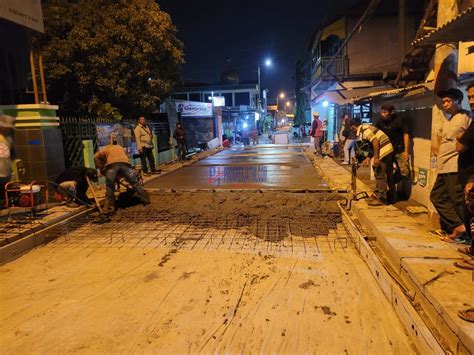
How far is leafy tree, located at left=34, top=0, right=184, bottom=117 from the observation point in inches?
504

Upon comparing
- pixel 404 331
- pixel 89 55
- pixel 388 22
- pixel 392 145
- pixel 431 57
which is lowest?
pixel 404 331

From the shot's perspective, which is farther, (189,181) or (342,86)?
(342,86)

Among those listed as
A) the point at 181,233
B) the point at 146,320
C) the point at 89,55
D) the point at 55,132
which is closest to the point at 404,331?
the point at 146,320

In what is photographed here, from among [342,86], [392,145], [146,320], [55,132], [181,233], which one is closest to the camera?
[146,320]

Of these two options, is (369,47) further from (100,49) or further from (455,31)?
(455,31)

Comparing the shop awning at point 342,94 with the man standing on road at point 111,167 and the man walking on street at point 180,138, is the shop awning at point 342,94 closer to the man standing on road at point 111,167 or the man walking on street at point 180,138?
the man walking on street at point 180,138

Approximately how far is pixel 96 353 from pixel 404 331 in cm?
254

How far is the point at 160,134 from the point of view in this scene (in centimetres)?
1535

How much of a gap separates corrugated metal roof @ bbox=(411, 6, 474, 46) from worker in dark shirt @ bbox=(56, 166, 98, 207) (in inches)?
246

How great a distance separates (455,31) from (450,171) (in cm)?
160

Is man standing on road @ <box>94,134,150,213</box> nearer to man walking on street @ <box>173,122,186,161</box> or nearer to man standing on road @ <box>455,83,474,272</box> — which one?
man standing on road @ <box>455,83,474,272</box>

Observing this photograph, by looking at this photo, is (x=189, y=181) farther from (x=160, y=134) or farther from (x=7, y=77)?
(x=7, y=77)

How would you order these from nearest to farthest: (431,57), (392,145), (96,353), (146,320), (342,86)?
(96,353) < (146,320) < (392,145) < (431,57) < (342,86)

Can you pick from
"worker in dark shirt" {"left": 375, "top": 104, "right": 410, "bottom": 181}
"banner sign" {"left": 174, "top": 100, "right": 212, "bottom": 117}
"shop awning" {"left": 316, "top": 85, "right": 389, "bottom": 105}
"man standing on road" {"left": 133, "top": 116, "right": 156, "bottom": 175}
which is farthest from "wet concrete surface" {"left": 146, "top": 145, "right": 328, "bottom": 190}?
"banner sign" {"left": 174, "top": 100, "right": 212, "bottom": 117}
